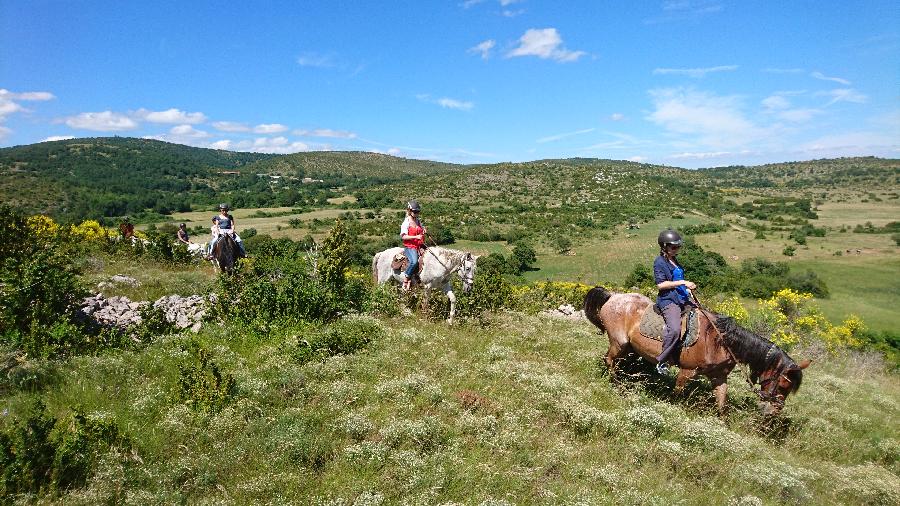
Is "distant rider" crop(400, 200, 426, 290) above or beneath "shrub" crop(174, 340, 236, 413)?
above

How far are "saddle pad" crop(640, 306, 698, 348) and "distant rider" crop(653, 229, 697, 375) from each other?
0.14m

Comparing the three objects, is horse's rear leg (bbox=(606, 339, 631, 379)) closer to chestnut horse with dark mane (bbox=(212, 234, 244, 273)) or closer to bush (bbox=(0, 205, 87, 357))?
bush (bbox=(0, 205, 87, 357))

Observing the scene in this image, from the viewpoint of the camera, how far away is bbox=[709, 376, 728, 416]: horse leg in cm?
689

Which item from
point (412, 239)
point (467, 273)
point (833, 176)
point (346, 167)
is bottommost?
point (467, 273)

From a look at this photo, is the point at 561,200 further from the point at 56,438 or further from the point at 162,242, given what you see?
the point at 56,438

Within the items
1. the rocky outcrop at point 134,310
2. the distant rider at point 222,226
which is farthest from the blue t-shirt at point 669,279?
the distant rider at point 222,226

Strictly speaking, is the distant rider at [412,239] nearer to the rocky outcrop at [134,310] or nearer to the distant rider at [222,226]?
the rocky outcrop at [134,310]

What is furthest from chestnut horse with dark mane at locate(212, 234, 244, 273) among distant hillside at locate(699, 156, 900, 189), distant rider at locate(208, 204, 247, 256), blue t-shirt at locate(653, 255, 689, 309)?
distant hillside at locate(699, 156, 900, 189)

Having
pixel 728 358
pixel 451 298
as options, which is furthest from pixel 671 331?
pixel 451 298

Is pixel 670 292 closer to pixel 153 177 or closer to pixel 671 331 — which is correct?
pixel 671 331

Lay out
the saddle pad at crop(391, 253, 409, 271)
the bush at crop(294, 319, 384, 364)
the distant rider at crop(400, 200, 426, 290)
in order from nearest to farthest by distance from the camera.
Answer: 1. the bush at crop(294, 319, 384, 364)
2. the distant rider at crop(400, 200, 426, 290)
3. the saddle pad at crop(391, 253, 409, 271)

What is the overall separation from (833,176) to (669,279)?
22807 cm

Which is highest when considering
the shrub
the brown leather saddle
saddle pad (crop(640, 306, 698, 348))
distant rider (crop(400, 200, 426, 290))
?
distant rider (crop(400, 200, 426, 290))

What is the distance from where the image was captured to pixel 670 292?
23.0ft
